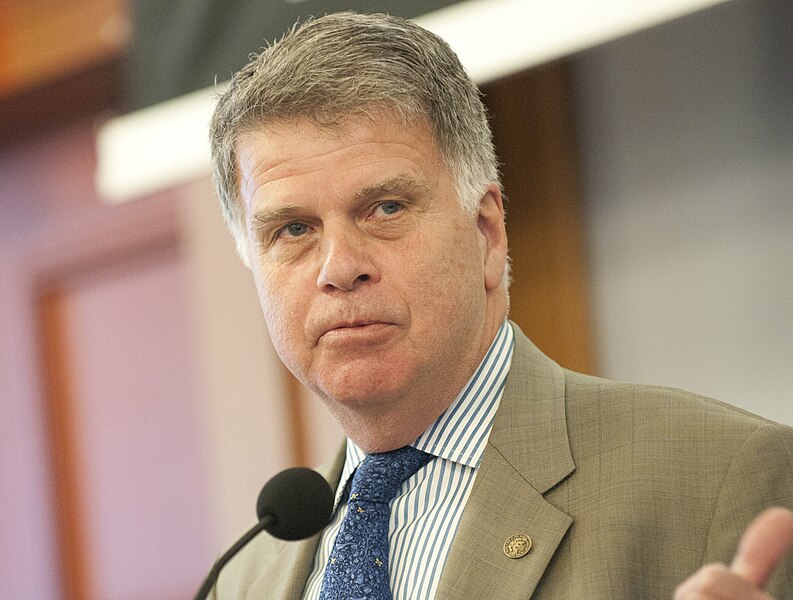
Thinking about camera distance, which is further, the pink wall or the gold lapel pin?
the pink wall

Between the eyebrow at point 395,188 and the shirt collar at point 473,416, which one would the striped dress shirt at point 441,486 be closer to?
the shirt collar at point 473,416

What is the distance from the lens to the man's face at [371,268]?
1885mm

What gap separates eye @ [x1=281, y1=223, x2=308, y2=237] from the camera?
197cm

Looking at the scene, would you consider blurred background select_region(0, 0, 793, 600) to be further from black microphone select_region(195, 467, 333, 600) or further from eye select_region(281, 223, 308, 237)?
black microphone select_region(195, 467, 333, 600)

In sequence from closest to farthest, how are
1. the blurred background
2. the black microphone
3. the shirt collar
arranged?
the black microphone < the shirt collar < the blurred background

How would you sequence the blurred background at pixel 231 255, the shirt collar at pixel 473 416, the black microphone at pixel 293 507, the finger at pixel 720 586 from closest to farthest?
the finger at pixel 720 586
the black microphone at pixel 293 507
the shirt collar at pixel 473 416
the blurred background at pixel 231 255

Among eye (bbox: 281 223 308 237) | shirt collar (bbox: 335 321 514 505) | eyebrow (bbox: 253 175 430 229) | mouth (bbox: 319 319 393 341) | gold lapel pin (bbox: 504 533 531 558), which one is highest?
eyebrow (bbox: 253 175 430 229)

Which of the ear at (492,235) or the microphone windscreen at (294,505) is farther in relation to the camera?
the ear at (492,235)

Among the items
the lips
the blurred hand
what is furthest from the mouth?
the blurred hand

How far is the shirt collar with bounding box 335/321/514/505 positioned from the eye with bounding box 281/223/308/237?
356 mm

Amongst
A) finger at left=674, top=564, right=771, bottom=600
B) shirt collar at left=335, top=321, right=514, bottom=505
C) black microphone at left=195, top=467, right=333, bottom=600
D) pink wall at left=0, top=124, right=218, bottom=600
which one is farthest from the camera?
pink wall at left=0, top=124, right=218, bottom=600

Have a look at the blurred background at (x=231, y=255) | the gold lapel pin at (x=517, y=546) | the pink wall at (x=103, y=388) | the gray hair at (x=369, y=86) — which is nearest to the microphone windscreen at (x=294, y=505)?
the gold lapel pin at (x=517, y=546)

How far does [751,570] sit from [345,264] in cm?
81

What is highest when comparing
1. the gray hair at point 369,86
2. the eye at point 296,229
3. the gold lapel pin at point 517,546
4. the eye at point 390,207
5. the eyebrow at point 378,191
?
the gray hair at point 369,86
